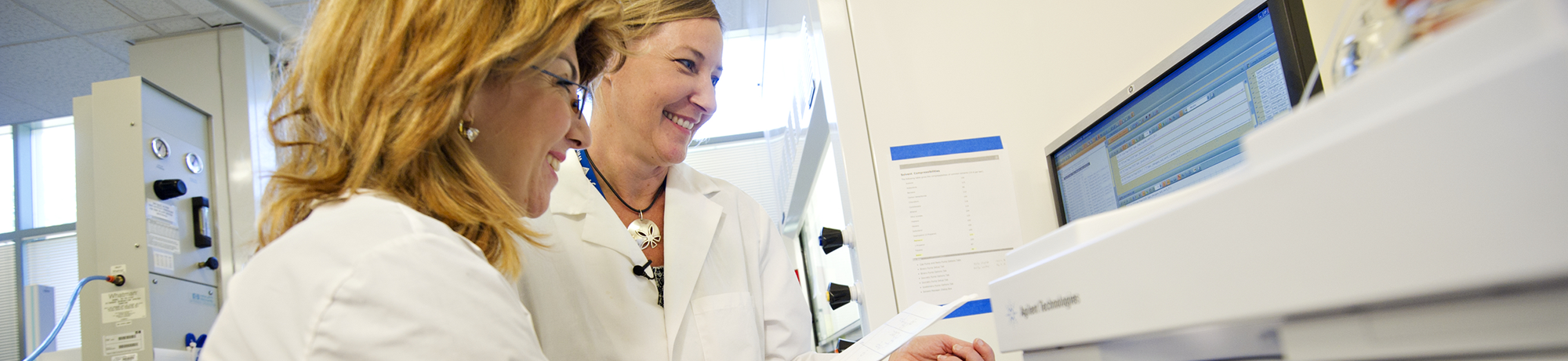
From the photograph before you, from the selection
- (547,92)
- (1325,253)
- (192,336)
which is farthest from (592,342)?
(192,336)

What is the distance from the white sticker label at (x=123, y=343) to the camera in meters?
2.71

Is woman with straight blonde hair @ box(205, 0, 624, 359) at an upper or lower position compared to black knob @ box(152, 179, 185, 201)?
lower

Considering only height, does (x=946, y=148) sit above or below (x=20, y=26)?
below

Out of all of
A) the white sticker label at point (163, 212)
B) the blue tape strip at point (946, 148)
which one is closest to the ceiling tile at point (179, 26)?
the white sticker label at point (163, 212)

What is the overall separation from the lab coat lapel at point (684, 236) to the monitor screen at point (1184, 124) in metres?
0.67

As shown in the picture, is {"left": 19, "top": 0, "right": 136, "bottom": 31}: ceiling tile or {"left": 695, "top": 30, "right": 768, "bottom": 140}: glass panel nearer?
{"left": 695, "top": 30, "right": 768, "bottom": 140}: glass panel

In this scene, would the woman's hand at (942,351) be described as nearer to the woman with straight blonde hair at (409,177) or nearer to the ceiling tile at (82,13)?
the woman with straight blonde hair at (409,177)

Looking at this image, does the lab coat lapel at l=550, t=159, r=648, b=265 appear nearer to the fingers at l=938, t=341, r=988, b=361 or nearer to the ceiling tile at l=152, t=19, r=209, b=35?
the fingers at l=938, t=341, r=988, b=361

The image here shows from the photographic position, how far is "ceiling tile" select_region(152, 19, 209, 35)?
12.6 feet

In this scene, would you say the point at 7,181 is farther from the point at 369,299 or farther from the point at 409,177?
the point at 369,299

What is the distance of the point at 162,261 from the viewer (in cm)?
286

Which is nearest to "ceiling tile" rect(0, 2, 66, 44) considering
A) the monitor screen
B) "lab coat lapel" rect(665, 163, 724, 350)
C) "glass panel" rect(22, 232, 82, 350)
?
"glass panel" rect(22, 232, 82, 350)

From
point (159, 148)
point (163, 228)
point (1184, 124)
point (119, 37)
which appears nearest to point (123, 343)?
point (163, 228)

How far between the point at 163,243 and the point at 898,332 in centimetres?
296
